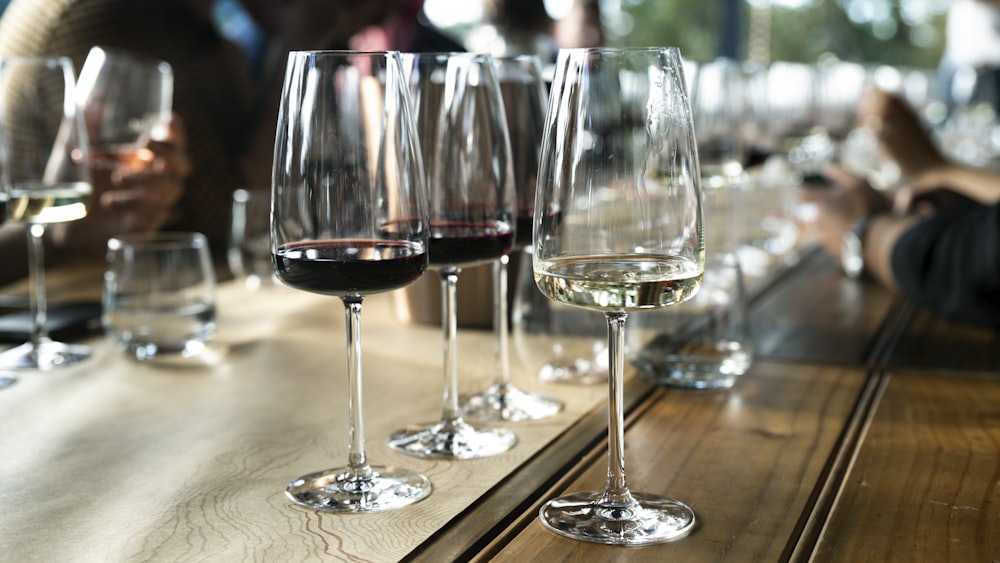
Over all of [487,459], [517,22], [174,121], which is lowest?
[487,459]

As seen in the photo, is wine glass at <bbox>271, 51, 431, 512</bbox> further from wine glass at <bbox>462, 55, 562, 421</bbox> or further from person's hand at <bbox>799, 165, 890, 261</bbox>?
person's hand at <bbox>799, 165, 890, 261</bbox>

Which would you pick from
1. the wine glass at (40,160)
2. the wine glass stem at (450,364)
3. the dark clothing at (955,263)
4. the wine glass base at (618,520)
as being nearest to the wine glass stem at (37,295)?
the wine glass at (40,160)

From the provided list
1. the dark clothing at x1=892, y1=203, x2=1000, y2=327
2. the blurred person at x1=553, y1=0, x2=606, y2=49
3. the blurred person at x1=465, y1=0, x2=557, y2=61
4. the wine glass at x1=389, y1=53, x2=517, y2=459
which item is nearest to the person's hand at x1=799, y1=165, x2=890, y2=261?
the dark clothing at x1=892, y1=203, x2=1000, y2=327

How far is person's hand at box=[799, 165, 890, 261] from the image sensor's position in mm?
1727

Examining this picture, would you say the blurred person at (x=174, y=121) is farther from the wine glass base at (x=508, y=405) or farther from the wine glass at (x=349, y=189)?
the wine glass at (x=349, y=189)

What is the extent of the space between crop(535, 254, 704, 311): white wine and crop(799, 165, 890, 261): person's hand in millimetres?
1107

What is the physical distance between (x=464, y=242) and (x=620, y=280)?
21 cm

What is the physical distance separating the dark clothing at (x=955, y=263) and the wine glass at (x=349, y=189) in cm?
84

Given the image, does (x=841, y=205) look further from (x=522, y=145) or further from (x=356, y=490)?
(x=356, y=490)

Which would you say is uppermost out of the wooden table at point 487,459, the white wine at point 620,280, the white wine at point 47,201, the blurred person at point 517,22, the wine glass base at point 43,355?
the blurred person at point 517,22

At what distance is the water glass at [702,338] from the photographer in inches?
40.2

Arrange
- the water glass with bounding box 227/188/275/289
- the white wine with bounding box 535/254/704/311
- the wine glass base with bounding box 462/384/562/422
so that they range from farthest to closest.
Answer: the water glass with bounding box 227/188/275/289
the wine glass base with bounding box 462/384/562/422
the white wine with bounding box 535/254/704/311

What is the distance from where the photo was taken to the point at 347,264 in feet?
2.27

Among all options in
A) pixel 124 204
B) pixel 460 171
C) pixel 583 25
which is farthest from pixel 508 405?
pixel 583 25
